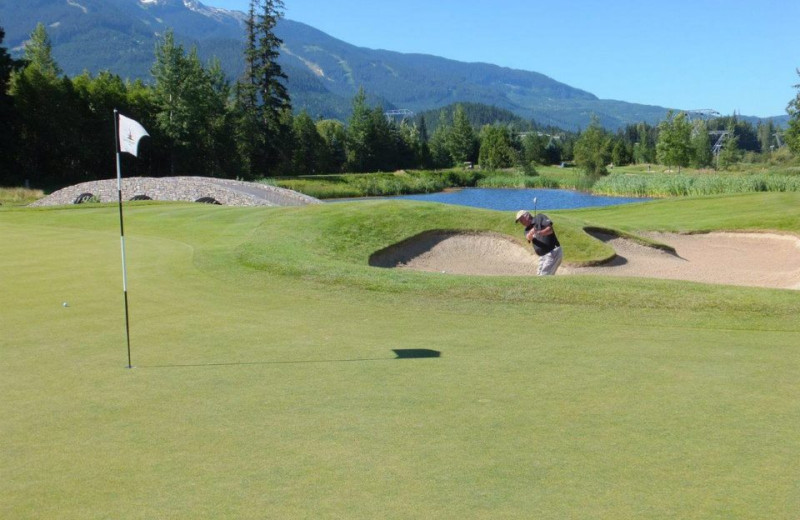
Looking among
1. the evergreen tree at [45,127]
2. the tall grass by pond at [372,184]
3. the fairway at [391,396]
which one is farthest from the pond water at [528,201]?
the fairway at [391,396]

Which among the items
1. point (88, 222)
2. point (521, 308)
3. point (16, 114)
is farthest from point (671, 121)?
point (521, 308)

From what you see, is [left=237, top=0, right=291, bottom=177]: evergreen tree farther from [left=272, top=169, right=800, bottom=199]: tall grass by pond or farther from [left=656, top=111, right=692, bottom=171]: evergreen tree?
[left=656, top=111, right=692, bottom=171]: evergreen tree

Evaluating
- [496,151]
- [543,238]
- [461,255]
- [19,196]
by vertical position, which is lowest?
[461,255]

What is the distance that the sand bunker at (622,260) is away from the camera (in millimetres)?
21047

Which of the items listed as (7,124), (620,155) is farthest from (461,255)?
(620,155)

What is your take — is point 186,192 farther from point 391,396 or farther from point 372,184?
point 372,184

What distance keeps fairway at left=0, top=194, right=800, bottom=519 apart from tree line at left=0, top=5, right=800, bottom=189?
2135 inches

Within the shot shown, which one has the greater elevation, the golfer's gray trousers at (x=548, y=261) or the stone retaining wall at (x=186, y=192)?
the stone retaining wall at (x=186, y=192)

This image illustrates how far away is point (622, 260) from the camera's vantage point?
2261cm

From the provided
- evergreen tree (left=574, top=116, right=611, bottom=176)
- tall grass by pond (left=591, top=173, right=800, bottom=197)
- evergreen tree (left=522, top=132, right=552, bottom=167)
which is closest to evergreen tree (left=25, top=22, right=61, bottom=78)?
tall grass by pond (left=591, top=173, right=800, bottom=197)

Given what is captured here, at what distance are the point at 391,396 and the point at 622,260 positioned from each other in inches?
675

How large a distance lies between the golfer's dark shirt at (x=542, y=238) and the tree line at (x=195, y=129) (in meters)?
53.2

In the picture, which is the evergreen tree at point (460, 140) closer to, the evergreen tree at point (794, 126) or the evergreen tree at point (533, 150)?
the evergreen tree at point (533, 150)

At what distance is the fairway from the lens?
4.79 meters
